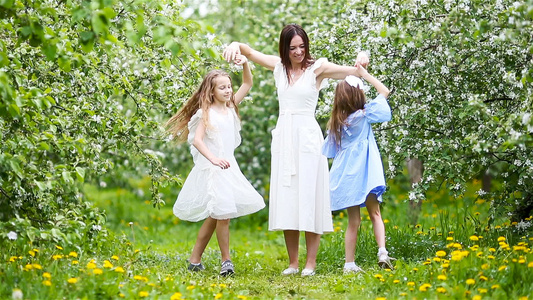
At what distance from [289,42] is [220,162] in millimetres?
1060

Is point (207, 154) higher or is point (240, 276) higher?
point (207, 154)

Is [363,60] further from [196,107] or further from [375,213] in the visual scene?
[196,107]

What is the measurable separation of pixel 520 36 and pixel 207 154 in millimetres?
2298

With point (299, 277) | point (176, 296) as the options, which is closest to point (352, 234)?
point (299, 277)

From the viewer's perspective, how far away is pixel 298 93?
5.46 metres

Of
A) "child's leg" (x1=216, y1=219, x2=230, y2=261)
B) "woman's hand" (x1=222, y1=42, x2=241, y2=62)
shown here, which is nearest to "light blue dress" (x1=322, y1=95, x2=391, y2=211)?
"child's leg" (x1=216, y1=219, x2=230, y2=261)

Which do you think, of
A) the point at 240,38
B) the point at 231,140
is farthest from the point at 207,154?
the point at 240,38

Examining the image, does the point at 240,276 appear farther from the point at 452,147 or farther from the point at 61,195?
the point at 452,147

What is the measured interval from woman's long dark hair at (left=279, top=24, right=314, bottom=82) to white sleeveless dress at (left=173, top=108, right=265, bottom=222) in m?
0.62

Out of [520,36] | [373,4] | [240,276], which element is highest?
[373,4]

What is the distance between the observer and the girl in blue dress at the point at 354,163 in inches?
210

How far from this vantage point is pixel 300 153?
5434mm

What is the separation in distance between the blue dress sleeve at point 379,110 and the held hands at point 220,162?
1.09 meters

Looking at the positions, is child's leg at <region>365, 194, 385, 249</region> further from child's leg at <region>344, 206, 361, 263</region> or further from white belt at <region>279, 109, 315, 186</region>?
white belt at <region>279, 109, 315, 186</region>
